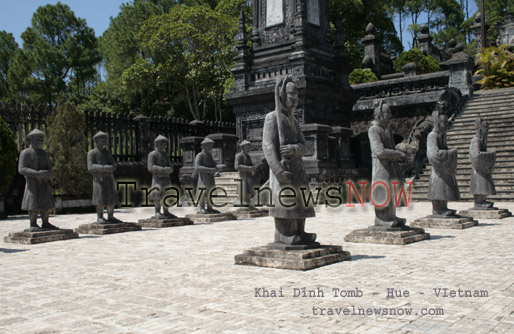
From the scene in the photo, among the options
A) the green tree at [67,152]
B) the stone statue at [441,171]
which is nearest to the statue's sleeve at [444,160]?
the stone statue at [441,171]

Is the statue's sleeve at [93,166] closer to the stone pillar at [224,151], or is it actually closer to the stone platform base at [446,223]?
the stone platform base at [446,223]

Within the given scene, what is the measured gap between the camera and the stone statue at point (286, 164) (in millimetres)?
6891

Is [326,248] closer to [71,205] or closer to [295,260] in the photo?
[295,260]

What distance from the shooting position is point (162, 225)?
12.6m

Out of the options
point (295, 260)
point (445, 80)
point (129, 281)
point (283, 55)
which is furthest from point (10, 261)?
point (445, 80)

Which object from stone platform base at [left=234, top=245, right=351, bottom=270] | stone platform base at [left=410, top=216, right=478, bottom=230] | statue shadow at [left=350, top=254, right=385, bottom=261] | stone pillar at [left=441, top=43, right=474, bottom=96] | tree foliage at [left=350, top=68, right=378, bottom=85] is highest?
tree foliage at [left=350, top=68, right=378, bottom=85]

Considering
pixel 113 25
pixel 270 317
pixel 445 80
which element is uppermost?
pixel 113 25

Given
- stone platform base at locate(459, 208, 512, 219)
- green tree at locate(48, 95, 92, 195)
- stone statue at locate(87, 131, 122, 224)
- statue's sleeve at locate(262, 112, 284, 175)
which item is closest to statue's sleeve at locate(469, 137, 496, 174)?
stone platform base at locate(459, 208, 512, 219)

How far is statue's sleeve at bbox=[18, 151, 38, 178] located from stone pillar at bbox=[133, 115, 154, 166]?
34.8ft

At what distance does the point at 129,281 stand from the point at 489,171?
30.4ft

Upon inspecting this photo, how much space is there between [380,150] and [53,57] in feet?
133

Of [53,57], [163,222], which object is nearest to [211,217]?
[163,222]

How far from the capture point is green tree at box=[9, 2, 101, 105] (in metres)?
42.5

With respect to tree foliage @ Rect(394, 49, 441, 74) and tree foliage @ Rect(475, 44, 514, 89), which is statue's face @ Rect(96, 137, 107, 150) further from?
tree foliage @ Rect(394, 49, 441, 74)
